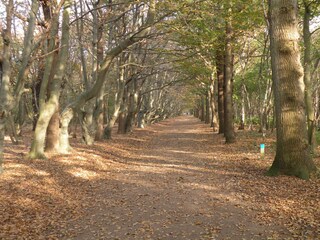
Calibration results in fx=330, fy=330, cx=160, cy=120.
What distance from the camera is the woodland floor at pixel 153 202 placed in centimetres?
589

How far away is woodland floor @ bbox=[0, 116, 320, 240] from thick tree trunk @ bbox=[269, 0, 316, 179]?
662 mm

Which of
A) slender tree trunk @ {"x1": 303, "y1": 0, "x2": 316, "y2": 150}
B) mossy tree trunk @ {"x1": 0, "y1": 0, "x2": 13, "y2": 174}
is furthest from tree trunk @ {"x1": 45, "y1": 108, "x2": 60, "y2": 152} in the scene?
slender tree trunk @ {"x1": 303, "y1": 0, "x2": 316, "y2": 150}

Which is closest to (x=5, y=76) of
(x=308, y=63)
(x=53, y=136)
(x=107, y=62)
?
(x=107, y=62)

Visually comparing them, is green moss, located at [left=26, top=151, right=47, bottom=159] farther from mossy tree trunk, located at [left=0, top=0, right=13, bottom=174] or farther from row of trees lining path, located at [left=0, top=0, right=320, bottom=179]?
mossy tree trunk, located at [left=0, top=0, right=13, bottom=174]

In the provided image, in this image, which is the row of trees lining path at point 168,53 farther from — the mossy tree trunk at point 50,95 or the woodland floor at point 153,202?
the woodland floor at point 153,202

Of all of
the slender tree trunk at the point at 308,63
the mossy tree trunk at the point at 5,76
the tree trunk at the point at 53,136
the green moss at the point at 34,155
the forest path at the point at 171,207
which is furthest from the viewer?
the tree trunk at the point at 53,136

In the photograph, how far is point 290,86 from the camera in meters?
9.02

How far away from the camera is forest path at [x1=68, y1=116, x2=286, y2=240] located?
19.2 feet

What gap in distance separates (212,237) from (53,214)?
3353 millimetres

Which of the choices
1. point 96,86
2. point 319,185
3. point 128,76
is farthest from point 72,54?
point 319,185

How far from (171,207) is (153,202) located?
24.4 inches

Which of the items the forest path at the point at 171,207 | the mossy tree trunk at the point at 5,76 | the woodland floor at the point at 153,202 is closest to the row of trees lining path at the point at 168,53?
the mossy tree trunk at the point at 5,76

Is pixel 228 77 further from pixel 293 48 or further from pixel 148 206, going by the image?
pixel 148 206

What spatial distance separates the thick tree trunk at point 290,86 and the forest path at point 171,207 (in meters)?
1.80
